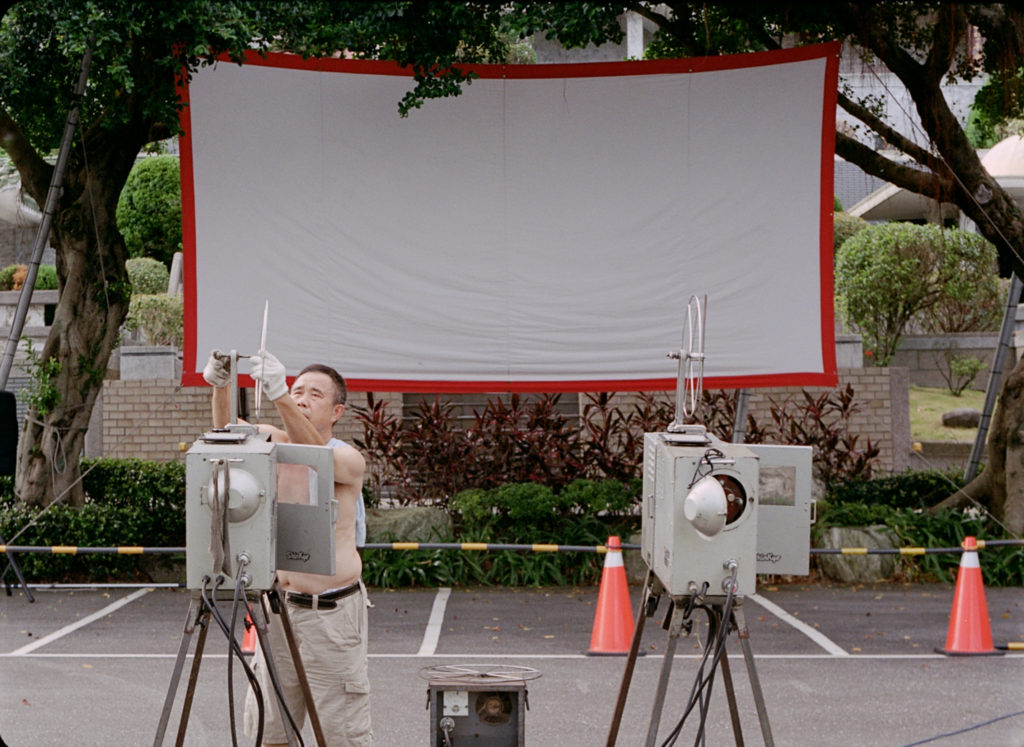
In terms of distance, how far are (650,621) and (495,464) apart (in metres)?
2.95

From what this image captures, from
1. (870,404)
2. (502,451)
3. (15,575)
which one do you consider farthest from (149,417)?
(870,404)

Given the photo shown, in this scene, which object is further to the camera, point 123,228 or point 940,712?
point 123,228

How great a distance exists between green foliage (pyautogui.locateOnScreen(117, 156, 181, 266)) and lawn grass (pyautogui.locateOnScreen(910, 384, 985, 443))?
43.2ft

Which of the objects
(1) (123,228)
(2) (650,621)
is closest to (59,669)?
(2) (650,621)

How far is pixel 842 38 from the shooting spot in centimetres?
1166

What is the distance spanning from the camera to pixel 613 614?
9203mm

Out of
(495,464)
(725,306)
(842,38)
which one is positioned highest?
(842,38)

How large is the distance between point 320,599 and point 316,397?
2.80 ft

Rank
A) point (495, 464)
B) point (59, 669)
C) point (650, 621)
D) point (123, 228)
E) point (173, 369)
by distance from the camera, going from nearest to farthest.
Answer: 1. point (59, 669)
2. point (650, 621)
3. point (495, 464)
4. point (173, 369)
5. point (123, 228)

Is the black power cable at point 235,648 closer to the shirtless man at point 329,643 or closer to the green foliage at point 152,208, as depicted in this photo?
the shirtless man at point 329,643

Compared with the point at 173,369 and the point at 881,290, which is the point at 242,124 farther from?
the point at 881,290

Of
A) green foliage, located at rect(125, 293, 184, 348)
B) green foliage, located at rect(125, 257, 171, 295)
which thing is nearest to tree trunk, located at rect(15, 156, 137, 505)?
green foliage, located at rect(125, 293, 184, 348)

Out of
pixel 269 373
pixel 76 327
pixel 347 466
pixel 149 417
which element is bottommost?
pixel 149 417

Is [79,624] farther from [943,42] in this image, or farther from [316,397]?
[943,42]
